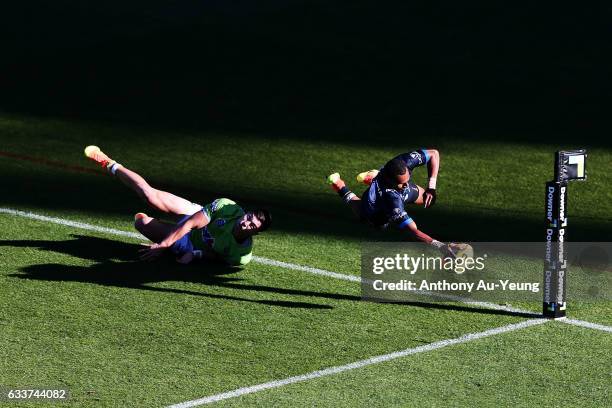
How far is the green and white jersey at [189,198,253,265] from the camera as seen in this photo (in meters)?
14.7

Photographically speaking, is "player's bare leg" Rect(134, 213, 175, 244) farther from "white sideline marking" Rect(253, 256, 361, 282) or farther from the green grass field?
"white sideline marking" Rect(253, 256, 361, 282)

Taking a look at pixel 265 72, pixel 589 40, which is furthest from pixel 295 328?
pixel 589 40

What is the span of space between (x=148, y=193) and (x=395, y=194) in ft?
9.62

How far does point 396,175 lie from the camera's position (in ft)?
48.8

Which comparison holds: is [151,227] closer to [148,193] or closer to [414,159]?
[148,193]

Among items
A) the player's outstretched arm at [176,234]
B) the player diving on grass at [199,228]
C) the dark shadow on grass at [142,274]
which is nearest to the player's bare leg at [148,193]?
the player diving on grass at [199,228]

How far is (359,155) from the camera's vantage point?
20.8m

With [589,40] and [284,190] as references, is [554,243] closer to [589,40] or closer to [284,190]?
[284,190]

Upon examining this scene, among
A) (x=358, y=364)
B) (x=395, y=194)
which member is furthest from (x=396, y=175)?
(x=358, y=364)

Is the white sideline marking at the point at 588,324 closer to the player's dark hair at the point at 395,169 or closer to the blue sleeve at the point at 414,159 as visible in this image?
the player's dark hair at the point at 395,169

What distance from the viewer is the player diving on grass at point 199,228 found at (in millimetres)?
14508

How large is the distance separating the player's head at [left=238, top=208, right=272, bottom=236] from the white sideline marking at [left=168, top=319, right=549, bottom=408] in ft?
9.14

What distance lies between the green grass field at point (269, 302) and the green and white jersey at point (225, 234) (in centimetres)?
22

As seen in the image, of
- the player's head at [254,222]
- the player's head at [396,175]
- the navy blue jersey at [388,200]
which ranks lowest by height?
the player's head at [254,222]
